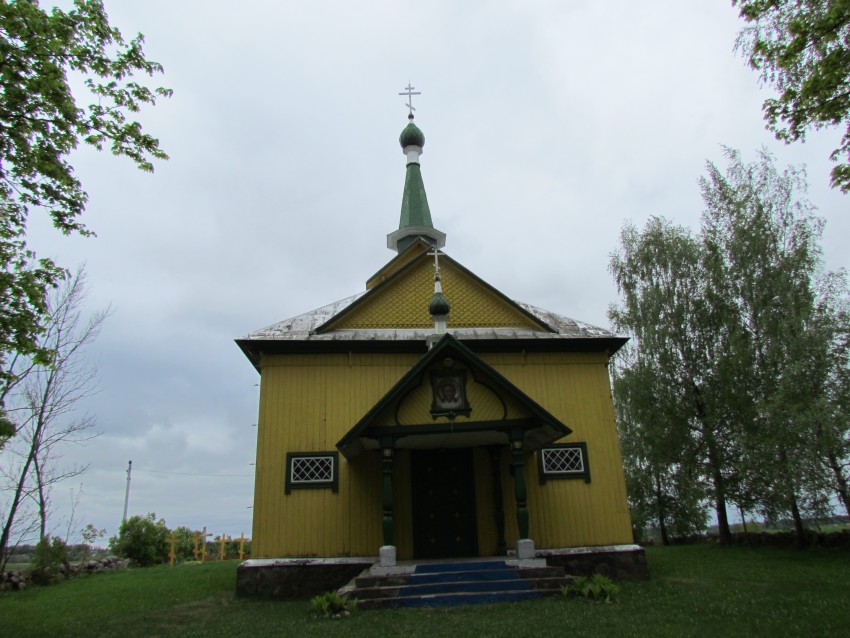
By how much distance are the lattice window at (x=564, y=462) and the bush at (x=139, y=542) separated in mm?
15861

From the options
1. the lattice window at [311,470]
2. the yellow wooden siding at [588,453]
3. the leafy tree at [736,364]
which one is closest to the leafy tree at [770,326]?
the leafy tree at [736,364]

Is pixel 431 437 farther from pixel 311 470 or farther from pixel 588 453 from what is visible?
pixel 588 453

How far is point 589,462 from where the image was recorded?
11750 mm

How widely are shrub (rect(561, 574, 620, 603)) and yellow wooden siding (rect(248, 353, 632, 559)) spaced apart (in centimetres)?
271

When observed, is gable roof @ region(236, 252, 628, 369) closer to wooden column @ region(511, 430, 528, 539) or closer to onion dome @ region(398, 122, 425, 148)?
wooden column @ region(511, 430, 528, 539)

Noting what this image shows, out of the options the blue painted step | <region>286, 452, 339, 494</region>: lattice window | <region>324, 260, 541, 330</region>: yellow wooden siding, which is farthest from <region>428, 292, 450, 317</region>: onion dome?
the blue painted step

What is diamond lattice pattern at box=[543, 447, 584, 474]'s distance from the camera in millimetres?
11695

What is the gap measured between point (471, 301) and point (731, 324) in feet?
35.6

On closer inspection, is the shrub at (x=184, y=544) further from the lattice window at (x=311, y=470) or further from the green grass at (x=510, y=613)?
the lattice window at (x=311, y=470)

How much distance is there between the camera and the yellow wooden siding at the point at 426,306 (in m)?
12.8

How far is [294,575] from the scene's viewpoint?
10.4m

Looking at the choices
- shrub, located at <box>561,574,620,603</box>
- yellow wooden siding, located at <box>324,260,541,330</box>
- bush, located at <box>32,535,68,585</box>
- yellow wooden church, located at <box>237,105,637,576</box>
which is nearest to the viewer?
shrub, located at <box>561,574,620,603</box>

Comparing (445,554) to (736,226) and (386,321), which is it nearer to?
(386,321)

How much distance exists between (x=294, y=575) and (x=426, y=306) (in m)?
6.03
